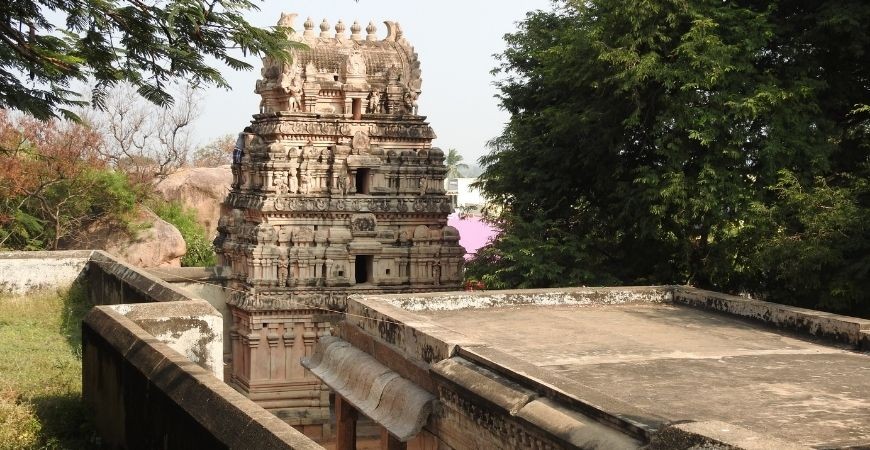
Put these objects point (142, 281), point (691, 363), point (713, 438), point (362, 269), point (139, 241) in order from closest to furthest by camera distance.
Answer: point (713, 438), point (691, 363), point (142, 281), point (362, 269), point (139, 241)

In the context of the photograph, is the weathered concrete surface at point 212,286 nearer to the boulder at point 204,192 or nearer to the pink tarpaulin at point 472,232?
the boulder at point 204,192

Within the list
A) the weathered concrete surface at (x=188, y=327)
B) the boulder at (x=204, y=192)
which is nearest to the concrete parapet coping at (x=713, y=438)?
the weathered concrete surface at (x=188, y=327)

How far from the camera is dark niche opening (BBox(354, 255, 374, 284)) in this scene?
25375 mm

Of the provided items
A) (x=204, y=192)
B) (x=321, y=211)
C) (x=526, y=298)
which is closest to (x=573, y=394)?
(x=526, y=298)

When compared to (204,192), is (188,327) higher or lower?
lower

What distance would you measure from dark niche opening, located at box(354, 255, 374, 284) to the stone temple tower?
1.8 inches

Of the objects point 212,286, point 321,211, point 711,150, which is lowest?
point 212,286

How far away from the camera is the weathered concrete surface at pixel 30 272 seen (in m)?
15.3

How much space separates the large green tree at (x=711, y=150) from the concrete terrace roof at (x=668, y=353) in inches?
151

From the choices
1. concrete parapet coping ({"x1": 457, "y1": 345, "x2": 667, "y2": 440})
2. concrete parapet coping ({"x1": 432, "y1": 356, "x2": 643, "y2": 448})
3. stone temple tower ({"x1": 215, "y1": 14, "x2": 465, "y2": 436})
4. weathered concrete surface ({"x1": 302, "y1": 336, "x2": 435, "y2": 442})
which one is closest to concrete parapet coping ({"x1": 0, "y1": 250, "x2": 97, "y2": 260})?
weathered concrete surface ({"x1": 302, "y1": 336, "x2": 435, "y2": 442})

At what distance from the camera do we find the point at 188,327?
29.0 feet

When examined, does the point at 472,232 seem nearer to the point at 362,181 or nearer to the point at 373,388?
the point at 362,181

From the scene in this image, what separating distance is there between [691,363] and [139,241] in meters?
25.8

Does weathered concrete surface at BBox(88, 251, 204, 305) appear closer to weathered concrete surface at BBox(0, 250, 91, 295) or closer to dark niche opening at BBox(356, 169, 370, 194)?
weathered concrete surface at BBox(0, 250, 91, 295)
